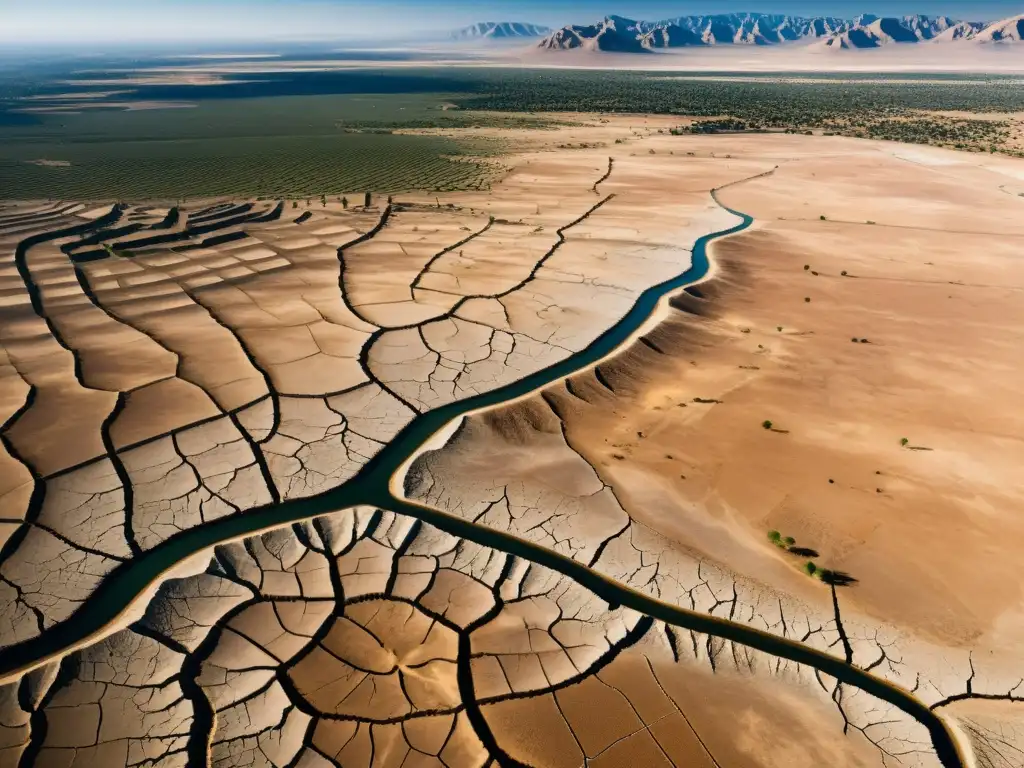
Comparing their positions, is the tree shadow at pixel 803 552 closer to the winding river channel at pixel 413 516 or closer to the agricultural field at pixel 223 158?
the winding river channel at pixel 413 516

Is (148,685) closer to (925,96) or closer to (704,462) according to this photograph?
(704,462)

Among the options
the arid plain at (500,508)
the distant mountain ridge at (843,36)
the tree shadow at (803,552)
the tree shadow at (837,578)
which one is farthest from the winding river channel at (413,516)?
the distant mountain ridge at (843,36)

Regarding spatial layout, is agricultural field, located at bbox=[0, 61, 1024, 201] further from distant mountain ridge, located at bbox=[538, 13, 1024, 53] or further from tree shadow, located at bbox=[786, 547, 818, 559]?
distant mountain ridge, located at bbox=[538, 13, 1024, 53]

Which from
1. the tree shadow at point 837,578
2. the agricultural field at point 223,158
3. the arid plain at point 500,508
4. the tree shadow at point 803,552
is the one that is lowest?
the tree shadow at point 837,578

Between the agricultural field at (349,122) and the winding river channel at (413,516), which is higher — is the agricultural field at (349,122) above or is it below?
above

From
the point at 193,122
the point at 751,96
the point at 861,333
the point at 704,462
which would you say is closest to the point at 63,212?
the point at 704,462

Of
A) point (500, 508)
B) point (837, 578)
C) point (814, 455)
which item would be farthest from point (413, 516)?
point (814, 455)

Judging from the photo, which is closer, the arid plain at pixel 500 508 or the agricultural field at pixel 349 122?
the arid plain at pixel 500 508

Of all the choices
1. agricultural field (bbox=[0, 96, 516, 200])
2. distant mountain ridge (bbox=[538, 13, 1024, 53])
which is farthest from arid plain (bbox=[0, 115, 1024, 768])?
distant mountain ridge (bbox=[538, 13, 1024, 53])
